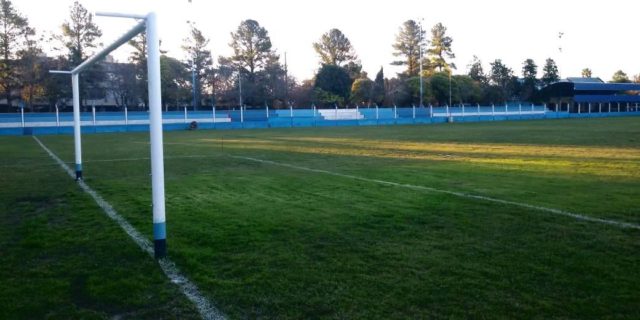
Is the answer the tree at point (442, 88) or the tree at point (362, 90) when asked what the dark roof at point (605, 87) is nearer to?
the tree at point (442, 88)

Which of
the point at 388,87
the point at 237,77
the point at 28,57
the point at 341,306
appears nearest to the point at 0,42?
Answer: the point at 28,57

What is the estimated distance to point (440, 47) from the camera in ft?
266

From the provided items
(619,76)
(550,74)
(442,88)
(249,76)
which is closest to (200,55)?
(249,76)

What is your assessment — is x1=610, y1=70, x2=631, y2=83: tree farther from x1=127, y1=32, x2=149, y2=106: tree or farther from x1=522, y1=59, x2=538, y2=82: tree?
x1=127, y1=32, x2=149, y2=106: tree

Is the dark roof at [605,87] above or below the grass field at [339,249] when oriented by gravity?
above

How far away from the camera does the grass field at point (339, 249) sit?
3648 mm

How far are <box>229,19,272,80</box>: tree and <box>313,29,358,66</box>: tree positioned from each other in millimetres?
12263

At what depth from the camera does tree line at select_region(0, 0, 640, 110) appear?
5172 centimetres

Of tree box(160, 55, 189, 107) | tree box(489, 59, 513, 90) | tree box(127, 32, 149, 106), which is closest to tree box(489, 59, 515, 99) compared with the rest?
tree box(489, 59, 513, 90)

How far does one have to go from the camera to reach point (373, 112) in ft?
178

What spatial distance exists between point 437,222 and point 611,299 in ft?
8.49

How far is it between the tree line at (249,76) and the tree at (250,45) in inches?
5.3

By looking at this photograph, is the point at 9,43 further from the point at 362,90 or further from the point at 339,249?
the point at 339,249

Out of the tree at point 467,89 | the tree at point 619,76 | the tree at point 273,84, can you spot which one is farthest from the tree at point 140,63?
the tree at point 619,76
